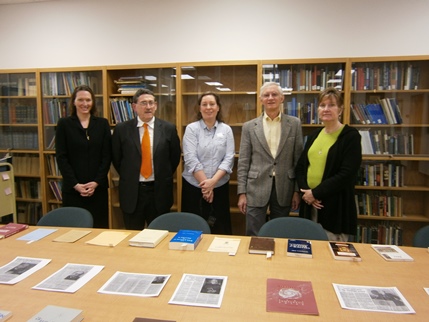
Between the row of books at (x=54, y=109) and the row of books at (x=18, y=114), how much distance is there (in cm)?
17

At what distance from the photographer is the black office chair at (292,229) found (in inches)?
78.6

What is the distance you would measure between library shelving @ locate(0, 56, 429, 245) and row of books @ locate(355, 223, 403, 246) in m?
0.01

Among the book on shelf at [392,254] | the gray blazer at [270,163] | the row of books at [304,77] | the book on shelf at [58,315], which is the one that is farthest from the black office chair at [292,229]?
the row of books at [304,77]

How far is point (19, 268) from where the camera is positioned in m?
1.51

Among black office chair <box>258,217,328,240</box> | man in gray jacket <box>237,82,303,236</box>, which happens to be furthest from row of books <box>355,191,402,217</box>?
black office chair <box>258,217,328,240</box>

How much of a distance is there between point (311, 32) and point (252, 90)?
0.91m

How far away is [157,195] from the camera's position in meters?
2.69

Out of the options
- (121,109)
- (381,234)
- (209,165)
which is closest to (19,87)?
(121,109)

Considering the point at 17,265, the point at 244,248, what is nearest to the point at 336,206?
the point at 244,248

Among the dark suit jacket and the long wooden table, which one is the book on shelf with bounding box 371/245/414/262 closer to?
the long wooden table

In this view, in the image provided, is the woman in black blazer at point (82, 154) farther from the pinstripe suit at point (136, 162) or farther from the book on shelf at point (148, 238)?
the book on shelf at point (148, 238)

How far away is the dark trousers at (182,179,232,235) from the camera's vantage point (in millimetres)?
2854

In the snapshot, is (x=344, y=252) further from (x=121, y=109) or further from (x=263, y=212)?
(x=121, y=109)

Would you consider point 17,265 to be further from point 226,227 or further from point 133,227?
point 226,227
